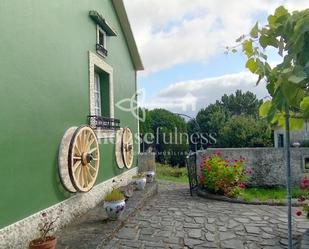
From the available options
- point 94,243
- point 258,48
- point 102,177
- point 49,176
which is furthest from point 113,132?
point 258,48

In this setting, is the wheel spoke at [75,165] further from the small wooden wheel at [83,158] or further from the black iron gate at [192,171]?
the black iron gate at [192,171]

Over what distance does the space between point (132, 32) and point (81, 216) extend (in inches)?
242

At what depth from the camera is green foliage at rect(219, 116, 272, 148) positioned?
1928cm

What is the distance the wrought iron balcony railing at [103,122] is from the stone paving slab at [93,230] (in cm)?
169

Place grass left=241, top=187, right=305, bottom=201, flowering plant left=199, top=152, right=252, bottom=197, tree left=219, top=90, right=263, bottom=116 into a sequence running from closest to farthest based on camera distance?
grass left=241, top=187, right=305, bottom=201, flowering plant left=199, top=152, right=252, bottom=197, tree left=219, top=90, right=263, bottom=116

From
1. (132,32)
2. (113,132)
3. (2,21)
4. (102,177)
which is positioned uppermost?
(132,32)

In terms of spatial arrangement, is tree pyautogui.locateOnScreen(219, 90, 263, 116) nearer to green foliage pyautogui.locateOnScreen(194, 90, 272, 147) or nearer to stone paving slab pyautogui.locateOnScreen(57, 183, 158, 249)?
green foliage pyautogui.locateOnScreen(194, 90, 272, 147)

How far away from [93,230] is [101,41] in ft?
15.2

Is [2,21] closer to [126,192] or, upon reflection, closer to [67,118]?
[67,118]

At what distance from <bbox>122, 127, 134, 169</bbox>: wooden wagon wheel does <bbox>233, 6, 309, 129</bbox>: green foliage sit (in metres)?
7.25

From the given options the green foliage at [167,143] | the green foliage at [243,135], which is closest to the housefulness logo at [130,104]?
the green foliage at [167,143]

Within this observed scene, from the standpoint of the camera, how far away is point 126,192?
7039 mm

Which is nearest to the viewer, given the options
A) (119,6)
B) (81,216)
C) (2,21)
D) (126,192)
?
(2,21)

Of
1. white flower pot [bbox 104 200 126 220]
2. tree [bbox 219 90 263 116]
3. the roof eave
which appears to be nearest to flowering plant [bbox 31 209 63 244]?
white flower pot [bbox 104 200 126 220]
